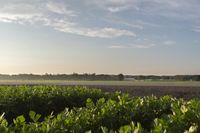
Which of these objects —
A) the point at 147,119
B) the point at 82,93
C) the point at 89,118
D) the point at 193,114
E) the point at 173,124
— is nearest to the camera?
the point at 173,124

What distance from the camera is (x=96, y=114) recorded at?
7801 mm

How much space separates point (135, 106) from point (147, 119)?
34 centimetres

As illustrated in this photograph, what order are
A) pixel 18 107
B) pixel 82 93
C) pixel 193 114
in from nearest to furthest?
pixel 193 114, pixel 18 107, pixel 82 93

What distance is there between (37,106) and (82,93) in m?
1.71

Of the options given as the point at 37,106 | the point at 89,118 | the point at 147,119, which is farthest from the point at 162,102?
the point at 37,106

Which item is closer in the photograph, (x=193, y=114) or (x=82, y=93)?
(x=193, y=114)

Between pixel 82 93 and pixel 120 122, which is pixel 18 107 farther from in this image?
pixel 120 122

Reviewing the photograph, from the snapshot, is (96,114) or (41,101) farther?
(41,101)

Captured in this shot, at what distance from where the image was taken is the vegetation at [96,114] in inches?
241

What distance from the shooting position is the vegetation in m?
6.11

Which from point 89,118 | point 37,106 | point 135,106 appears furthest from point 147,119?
point 37,106

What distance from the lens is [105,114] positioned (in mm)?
7738

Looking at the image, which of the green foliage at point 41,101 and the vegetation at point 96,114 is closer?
the vegetation at point 96,114

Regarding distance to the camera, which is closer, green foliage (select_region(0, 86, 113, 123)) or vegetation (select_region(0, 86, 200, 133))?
vegetation (select_region(0, 86, 200, 133))
